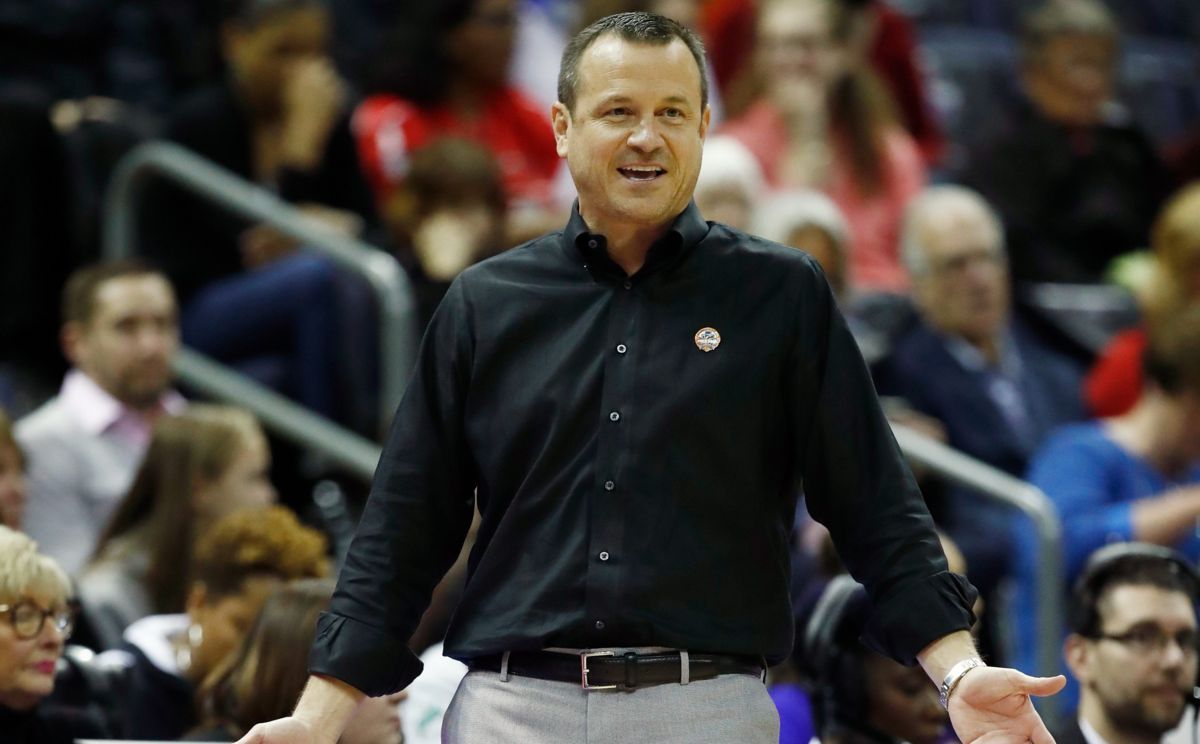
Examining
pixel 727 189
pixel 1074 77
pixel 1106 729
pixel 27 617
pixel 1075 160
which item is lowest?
pixel 1106 729

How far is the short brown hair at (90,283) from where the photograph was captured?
613cm

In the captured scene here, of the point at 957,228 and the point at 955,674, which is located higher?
the point at 957,228

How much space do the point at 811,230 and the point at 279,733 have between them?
14.0 feet

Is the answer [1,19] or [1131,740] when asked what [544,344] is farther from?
[1,19]

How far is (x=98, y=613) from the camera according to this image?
16.8ft

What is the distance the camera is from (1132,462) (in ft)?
20.3

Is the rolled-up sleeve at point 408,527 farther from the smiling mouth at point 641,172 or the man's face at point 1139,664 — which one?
the man's face at point 1139,664

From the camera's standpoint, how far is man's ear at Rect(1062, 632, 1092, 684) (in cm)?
448

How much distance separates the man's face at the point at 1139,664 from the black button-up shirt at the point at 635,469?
5.74 ft

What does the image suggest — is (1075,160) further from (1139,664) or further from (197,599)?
(197,599)

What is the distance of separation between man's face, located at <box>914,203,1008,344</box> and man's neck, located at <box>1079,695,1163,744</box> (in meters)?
2.58

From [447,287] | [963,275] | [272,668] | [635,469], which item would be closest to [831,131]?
[963,275]

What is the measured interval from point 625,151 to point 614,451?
1.37 ft

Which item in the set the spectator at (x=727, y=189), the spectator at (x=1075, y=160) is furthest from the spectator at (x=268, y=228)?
the spectator at (x=1075, y=160)
